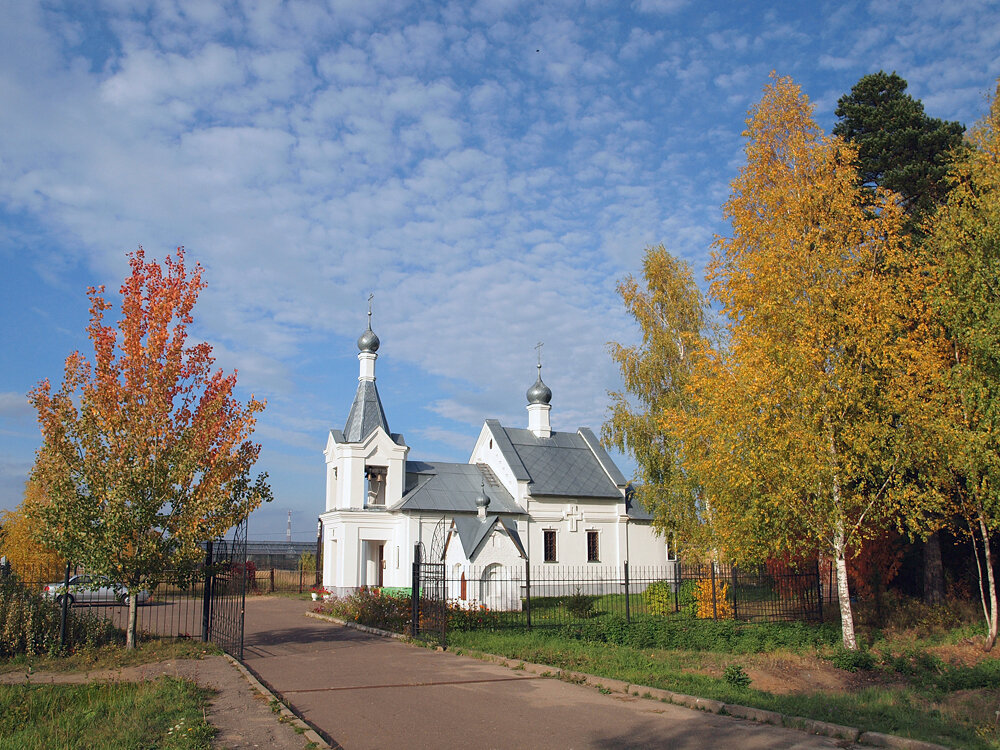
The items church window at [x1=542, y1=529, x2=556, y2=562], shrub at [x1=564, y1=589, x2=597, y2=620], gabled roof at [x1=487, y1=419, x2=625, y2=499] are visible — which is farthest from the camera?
gabled roof at [x1=487, y1=419, x2=625, y2=499]

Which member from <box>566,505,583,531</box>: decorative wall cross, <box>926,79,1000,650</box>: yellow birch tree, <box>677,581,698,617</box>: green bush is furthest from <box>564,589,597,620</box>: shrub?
<box>566,505,583,531</box>: decorative wall cross

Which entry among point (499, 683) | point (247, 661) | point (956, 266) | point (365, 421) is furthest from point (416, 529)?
point (956, 266)

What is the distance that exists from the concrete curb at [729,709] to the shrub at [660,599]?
990cm

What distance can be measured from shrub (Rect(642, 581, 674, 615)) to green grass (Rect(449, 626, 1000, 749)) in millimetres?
7292

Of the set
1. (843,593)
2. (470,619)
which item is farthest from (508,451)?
(843,593)

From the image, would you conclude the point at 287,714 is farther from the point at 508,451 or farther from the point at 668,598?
the point at 508,451

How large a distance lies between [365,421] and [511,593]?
10385mm

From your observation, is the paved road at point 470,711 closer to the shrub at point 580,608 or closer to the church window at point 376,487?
the shrub at point 580,608

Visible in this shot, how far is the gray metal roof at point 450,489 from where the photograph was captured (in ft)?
103

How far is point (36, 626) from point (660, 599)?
16582 mm

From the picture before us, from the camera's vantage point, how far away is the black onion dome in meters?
33.5

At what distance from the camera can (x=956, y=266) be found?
48.0ft

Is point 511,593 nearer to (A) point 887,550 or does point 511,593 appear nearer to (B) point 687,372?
(B) point 687,372

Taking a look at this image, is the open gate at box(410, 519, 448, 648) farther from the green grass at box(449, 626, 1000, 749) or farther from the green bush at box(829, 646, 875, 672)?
the green bush at box(829, 646, 875, 672)
